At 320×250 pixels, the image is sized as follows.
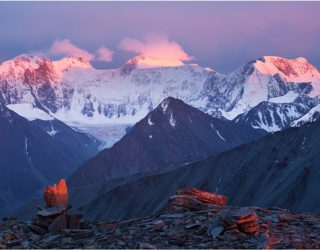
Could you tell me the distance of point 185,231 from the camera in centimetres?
2161

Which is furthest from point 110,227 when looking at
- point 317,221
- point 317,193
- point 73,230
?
point 317,193

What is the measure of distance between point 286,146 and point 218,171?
12.8m

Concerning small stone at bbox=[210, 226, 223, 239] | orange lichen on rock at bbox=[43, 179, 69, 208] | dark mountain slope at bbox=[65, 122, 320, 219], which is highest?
orange lichen on rock at bbox=[43, 179, 69, 208]

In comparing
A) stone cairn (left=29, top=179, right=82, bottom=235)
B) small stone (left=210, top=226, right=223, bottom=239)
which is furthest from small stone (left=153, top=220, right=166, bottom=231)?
stone cairn (left=29, top=179, right=82, bottom=235)

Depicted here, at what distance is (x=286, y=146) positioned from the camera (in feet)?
329

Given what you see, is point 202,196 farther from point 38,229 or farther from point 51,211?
point 38,229

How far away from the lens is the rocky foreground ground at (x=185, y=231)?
20156 millimetres

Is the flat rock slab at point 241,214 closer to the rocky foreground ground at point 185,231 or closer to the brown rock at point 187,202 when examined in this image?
the rocky foreground ground at point 185,231

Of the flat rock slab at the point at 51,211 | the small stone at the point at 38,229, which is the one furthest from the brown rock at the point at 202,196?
the small stone at the point at 38,229

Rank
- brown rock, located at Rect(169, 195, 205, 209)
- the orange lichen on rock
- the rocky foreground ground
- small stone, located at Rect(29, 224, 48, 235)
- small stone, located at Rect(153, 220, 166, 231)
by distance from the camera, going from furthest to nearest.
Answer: the orange lichen on rock < brown rock, located at Rect(169, 195, 205, 209) < small stone, located at Rect(29, 224, 48, 235) < small stone, located at Rect(153, 220, 166, 231) < the rocky foreground ground

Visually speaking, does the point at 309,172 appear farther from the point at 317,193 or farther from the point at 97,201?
the point at 97,201

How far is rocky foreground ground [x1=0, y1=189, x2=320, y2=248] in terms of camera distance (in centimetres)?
2016

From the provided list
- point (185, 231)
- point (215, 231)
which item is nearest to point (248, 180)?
point (185, 231)

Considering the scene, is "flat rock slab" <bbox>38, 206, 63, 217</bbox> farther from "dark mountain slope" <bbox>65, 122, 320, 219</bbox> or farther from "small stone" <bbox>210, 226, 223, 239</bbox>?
"dark mountain slope" <bbox>65, 122, 320, 219</bbox>
